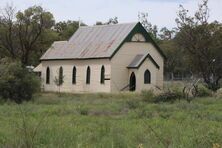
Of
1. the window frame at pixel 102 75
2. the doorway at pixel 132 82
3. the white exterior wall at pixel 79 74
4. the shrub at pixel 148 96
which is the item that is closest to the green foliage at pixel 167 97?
the shrub at pixel 148 96

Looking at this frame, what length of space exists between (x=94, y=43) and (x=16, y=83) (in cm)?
1914

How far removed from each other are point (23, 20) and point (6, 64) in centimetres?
2132

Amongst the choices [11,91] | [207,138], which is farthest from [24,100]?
[207,138]

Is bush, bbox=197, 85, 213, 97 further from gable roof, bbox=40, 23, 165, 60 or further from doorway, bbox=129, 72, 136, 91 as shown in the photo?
gable roof, bbox=40, 23, 165, 60

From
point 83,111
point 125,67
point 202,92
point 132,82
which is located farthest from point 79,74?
point 83,111

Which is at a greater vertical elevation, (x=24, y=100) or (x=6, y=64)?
(x=6, y=64)

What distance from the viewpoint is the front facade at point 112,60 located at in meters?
50.3

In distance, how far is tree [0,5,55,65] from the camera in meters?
56.8

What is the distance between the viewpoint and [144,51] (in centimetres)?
5219

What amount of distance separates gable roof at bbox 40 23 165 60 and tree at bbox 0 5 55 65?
210 centimetres

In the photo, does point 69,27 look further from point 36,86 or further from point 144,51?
point 36,86

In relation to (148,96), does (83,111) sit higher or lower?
lower

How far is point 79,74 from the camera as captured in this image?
54656 millimetres

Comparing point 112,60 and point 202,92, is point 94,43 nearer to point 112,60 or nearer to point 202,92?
point 112,60
